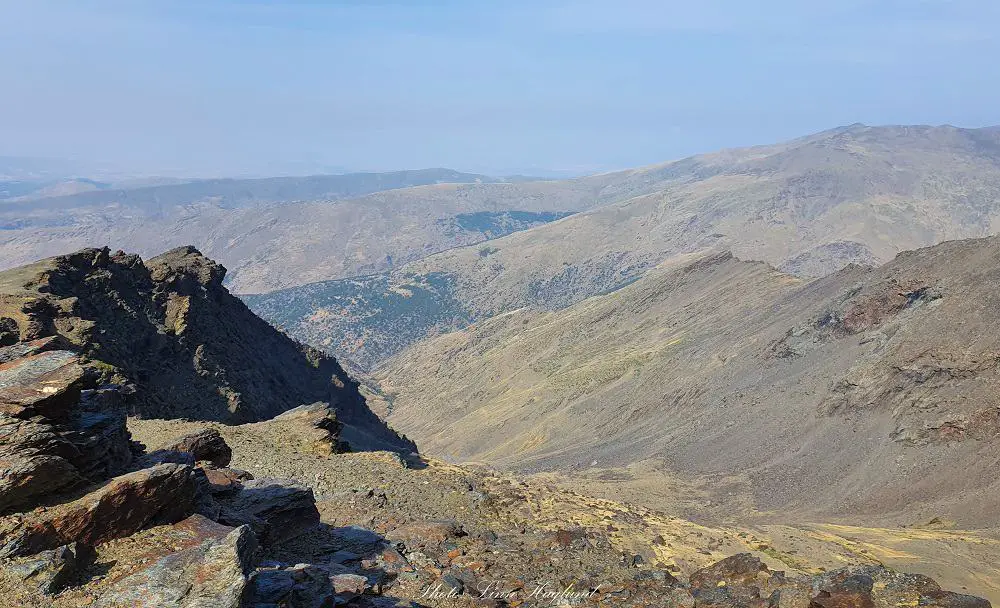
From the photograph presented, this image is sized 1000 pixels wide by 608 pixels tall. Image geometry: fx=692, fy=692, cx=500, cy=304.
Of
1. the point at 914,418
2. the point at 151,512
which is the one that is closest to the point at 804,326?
the point at 914,418

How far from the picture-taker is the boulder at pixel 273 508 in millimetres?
16609

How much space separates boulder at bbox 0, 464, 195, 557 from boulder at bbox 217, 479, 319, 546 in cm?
271

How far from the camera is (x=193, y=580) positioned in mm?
10734

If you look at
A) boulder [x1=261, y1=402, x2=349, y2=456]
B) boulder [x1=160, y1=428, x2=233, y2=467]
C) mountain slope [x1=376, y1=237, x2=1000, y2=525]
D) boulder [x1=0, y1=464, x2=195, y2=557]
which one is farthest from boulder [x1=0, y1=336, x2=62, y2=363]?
mountain slope [x1=376, y1=237, x2=1000, y2=525]

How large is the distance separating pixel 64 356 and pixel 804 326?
83.6 metres

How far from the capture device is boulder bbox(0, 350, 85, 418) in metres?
12.8

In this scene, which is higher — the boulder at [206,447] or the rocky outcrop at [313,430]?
the boulder at [206,447]

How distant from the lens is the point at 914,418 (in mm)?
60469

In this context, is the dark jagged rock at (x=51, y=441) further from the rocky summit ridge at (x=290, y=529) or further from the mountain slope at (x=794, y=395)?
the mountain slope at (x=794, y=395)

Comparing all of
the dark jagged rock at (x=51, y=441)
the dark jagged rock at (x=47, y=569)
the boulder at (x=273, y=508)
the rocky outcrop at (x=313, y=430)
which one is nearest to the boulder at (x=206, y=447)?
the boulder at (x=273, y=508)

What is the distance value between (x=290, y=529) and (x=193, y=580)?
302 inches

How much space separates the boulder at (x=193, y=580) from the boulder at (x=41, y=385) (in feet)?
13.6

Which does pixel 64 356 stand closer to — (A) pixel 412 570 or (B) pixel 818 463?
(A) pixel 412 570

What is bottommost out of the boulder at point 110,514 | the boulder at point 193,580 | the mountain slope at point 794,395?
the mountain slope at point 794,395
